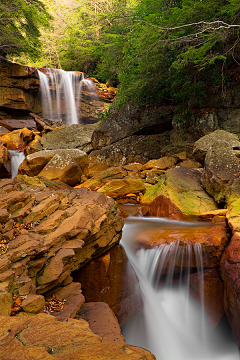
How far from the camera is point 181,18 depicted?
27.9ft

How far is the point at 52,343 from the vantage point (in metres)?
1.74

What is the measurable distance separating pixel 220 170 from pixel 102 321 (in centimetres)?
490

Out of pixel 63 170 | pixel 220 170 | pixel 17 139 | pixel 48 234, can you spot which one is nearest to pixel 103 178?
pixel 63 170

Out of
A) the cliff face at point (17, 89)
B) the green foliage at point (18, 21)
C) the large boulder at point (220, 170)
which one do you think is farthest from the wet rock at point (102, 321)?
the cliff face at point (17, 89)

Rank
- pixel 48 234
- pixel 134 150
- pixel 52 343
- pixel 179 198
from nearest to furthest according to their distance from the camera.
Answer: pixel 52 343
pixel 48 234
pixel 179 198
pixel 134 150

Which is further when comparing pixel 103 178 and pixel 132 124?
pixel 132 124

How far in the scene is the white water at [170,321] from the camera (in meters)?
3.85

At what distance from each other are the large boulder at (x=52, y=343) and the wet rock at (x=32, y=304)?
1.11ft

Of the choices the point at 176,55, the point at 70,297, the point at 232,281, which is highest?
the point at 176,55

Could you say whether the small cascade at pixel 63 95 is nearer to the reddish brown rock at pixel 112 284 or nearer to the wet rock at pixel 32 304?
the reddish brown rock at pixel 112 284

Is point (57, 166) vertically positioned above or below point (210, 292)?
above

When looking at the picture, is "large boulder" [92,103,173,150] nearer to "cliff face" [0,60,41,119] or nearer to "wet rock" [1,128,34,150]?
"wet rock" [1,128,34,150]

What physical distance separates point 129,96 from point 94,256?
9.65m

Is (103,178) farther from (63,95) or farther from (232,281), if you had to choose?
(63,95)
